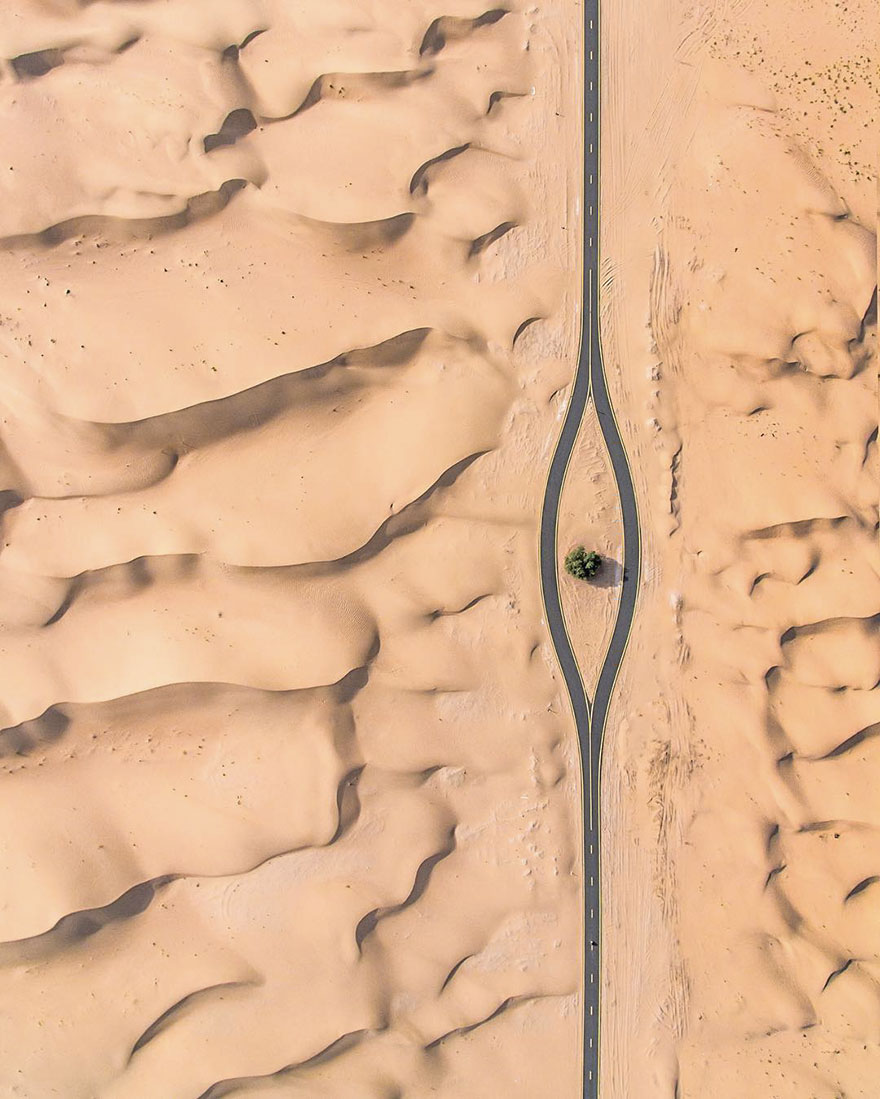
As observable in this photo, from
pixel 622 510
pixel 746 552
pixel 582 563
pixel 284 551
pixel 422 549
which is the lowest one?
pixel 746 552

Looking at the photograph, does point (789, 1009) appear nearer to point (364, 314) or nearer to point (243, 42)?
point (364, 314)

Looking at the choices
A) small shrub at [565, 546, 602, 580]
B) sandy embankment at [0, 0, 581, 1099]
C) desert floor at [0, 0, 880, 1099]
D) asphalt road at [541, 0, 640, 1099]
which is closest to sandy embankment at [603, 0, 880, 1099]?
desert floor at [0, 0, 880, 1099]

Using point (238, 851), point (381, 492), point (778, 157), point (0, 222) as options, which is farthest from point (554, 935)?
point (0, 222)

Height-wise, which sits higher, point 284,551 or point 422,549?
point 284,551

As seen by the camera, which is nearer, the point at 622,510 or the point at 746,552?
the point at 746,552

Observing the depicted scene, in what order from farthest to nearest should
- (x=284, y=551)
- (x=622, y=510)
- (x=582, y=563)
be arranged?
A: (x=622, y=510), (x=582, y=563), (x=284, y=551)

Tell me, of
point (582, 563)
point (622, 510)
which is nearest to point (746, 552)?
point (622, 510)

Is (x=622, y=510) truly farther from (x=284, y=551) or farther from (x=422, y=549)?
(x=284, y=551)
